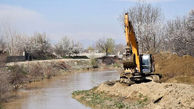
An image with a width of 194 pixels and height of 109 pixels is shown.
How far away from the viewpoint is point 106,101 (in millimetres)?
21703

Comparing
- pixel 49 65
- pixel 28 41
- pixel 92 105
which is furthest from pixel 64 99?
pixel 28 41

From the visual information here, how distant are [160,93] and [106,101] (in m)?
3.77

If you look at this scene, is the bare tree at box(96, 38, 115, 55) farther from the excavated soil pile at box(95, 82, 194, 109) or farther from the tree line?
the excavated soil pile at box(95, 82, 194, 109)

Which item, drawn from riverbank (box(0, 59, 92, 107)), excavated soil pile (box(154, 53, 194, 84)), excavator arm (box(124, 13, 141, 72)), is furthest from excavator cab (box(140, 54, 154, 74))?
riverbank (box(0, 59, 92, 107))

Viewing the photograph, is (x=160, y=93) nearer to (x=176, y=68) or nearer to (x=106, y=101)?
(x=106, y=101)

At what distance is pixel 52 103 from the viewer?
24.1 meters

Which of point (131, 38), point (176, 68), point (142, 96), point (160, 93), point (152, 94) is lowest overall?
point (142, 96)

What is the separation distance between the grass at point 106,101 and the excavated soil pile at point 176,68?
17.6 feet

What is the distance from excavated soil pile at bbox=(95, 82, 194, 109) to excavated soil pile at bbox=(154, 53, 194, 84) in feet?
14.3

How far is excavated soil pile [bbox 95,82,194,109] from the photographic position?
16.0 meters

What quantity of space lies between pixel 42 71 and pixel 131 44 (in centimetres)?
2457

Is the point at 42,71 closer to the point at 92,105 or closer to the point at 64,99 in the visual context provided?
the point at 64,99

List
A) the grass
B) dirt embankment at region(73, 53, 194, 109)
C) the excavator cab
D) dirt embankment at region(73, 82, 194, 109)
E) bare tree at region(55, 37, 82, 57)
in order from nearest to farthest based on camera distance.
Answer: dirt embankment at region(73, 82, 194, 109) < dirt embankment at region(73, 53, 194, 109) < the grass < the excavator cab < bare tree at region(55, 37, 82, 57)

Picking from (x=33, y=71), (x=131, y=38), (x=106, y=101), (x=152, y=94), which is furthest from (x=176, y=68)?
(x=33, y=71)
